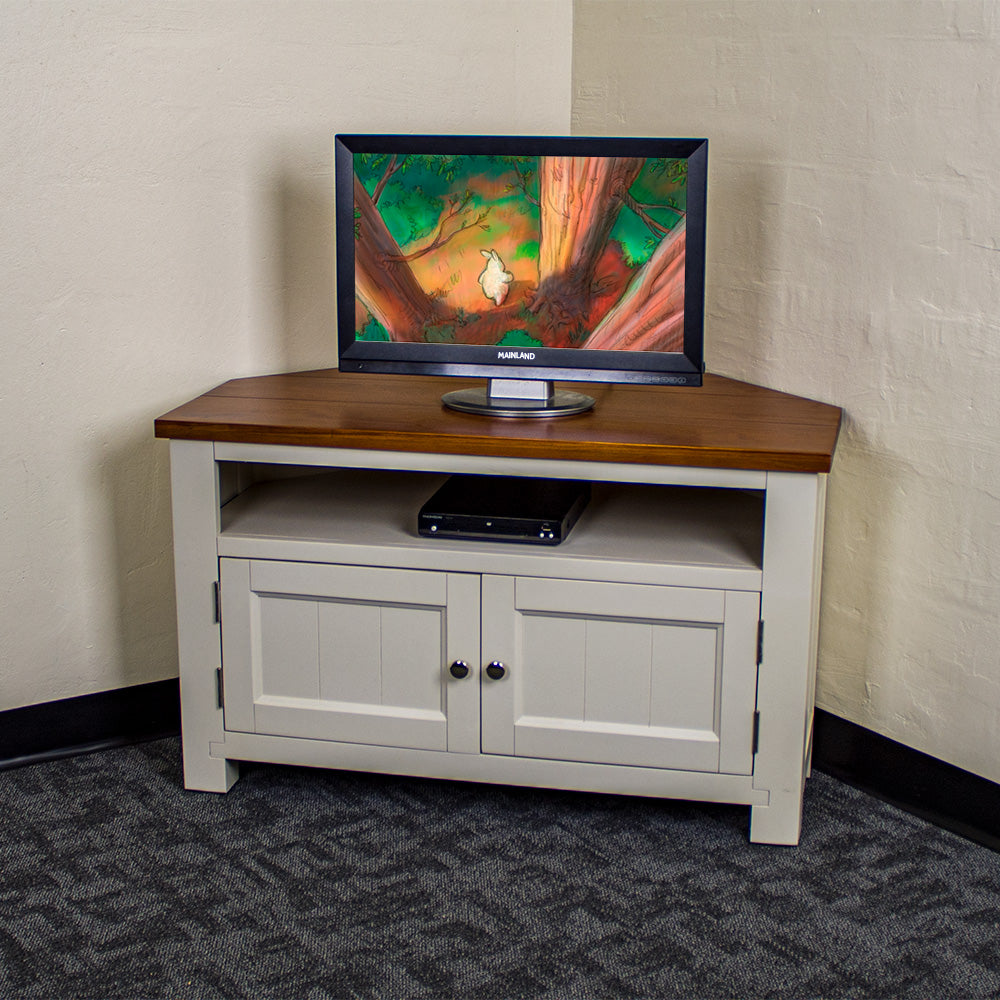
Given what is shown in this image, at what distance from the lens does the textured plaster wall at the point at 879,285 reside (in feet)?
5.52

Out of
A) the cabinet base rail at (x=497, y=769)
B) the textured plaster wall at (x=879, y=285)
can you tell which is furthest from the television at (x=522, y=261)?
the cabinet base rail at (x=497, y=769)

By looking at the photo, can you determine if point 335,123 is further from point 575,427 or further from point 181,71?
point 575,427

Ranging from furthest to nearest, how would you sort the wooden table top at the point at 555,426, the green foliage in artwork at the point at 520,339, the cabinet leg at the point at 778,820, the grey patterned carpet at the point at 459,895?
the green foliage in artwork at the point at 520,339 < the cabinet leg at the point at 778,820 < the wooden table top at the point at 555,426 < the grey patterned carpet at the point at 459,895

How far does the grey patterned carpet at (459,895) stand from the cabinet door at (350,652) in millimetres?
144

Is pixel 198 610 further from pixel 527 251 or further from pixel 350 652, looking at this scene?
pixel 527 251

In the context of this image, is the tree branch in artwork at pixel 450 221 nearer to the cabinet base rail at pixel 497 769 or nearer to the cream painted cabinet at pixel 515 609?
the cream painted cabinet at pixel 515 609

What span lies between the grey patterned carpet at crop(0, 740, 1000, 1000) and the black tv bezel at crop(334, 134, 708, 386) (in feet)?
2.30

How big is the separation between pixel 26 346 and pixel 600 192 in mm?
979

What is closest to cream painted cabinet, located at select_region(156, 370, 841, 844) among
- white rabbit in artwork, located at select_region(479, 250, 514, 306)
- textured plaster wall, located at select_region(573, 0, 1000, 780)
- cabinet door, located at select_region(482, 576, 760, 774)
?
cabinet door, located at select_region(482, 576, 760, 774)

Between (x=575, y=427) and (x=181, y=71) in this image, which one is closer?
(x=575, y=427)

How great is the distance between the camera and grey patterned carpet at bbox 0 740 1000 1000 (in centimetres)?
149

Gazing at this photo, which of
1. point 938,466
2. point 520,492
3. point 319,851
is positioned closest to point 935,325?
point 938,466

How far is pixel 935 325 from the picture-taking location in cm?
173

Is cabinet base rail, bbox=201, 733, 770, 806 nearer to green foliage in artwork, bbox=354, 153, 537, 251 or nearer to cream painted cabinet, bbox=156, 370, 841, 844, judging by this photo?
cream painted cabinet, bbox=156, 370, 841, 844
